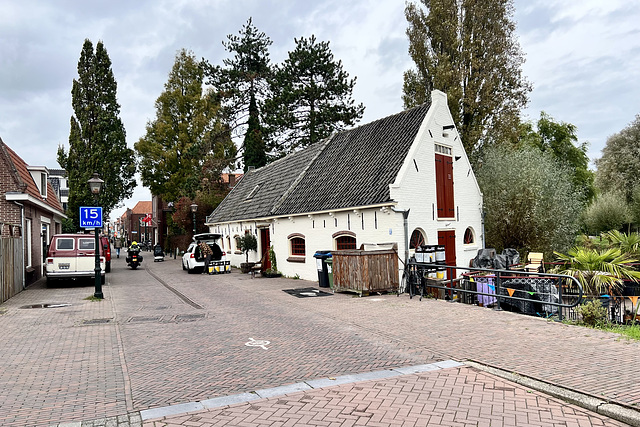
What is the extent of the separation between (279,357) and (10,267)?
12010 millimetres

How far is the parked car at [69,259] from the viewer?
17547 mm

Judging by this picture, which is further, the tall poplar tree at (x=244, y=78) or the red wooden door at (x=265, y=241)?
the tall poplar tree at (x=244, y=78)

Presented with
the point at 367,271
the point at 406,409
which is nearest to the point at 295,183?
the point at 367,271

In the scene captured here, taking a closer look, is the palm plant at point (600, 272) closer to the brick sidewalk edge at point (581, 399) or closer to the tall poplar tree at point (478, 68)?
the brick sidewalk edge at point (581, 399)

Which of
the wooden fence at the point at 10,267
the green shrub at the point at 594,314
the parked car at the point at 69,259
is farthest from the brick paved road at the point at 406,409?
the parked car at the point at 69,259

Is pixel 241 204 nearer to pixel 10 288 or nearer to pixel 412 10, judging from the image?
pixel 10 288

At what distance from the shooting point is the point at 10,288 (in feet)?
47.6

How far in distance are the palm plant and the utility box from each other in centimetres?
476

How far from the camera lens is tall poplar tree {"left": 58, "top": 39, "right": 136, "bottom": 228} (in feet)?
115

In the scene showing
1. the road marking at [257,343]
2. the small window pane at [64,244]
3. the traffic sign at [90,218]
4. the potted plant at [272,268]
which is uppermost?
the traffic sign at [90,218]

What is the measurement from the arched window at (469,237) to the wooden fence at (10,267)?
54.3 feet

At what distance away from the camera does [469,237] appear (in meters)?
19.3

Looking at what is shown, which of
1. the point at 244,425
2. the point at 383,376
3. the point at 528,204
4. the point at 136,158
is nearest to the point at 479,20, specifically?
the point at 528,204

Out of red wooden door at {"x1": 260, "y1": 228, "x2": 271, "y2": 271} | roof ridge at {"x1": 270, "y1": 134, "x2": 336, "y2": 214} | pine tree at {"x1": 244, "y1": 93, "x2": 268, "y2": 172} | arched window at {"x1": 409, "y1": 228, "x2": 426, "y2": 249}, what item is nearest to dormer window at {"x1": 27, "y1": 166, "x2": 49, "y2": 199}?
red wooden door at {"x1": 260, "y1": 228, "x2": 271, "y2": 271}
